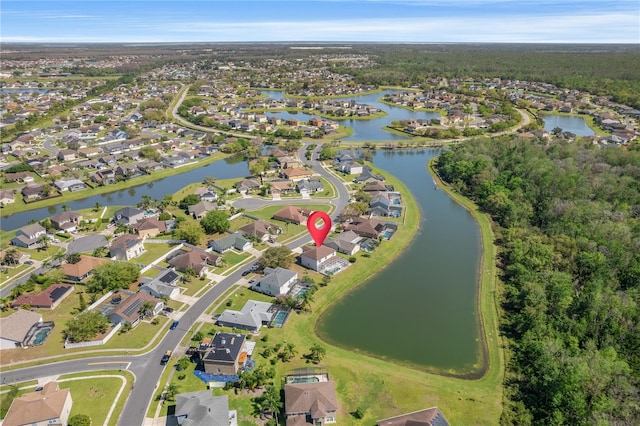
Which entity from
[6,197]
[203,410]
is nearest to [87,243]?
[6,197]

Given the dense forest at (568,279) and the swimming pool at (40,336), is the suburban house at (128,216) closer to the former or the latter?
the swimming pool at (40,336)

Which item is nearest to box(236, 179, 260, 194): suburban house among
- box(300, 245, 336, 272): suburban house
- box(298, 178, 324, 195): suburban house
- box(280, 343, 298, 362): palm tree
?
box(298, 178, 324, 195): suburban house

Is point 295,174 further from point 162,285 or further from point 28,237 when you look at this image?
point 28,237

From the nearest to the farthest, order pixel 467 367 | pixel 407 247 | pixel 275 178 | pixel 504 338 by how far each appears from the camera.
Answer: pixel 467 367, pixel 504 338, pixel 407 247, pixel 275 178

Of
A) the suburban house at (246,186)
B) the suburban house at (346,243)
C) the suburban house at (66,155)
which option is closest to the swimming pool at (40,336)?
the suburban house at (346,243)

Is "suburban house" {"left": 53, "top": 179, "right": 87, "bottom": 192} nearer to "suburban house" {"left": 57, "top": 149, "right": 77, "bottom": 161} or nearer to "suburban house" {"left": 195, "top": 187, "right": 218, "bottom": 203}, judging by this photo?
"suburban house" {"left": 57, "top": 149, "right": 77, "bottom": 161}

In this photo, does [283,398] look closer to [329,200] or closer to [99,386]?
[99,386]


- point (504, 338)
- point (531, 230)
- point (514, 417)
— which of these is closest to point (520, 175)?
point (531, 230)
